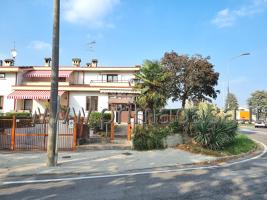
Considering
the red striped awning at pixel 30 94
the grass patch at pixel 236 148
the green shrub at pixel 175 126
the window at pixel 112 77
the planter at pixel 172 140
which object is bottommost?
the grass patch at pixel 236 148

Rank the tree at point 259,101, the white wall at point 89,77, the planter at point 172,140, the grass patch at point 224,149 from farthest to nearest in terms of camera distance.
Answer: the tree at point 259,101, the white wall at point 89,77, the planter at point 172,140, the grass patch at point 224,149

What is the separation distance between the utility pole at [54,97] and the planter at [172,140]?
21.7 feet

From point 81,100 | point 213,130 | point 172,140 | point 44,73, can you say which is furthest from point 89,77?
point 213,130

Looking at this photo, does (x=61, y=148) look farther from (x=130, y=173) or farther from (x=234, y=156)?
(x=234, y=156)

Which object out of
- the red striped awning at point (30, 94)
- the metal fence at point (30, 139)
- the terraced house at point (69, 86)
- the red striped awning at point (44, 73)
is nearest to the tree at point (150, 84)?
the metal fence at point (30, 139)

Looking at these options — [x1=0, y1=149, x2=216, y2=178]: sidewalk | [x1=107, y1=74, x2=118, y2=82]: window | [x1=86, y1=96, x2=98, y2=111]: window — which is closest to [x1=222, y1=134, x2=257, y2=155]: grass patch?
[x1=0, y1=149, x2=216, y2=178]: sidewalk

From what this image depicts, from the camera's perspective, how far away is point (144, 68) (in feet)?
76.3

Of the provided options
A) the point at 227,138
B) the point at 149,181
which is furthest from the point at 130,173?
the point at 227,138

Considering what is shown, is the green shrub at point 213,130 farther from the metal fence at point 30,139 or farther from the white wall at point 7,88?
the white wall at point 7,88

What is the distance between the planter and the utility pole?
6.61m

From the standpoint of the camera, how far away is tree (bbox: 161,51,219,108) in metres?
37.1

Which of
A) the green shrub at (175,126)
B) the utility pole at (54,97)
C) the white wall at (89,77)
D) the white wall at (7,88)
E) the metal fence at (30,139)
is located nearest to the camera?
the utility pole at (54,97)

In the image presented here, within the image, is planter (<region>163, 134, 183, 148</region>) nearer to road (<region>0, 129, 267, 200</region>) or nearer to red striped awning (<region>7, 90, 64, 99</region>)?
road (<region>0, 129, 267, 200</region>)

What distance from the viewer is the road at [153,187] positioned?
7168 mm
